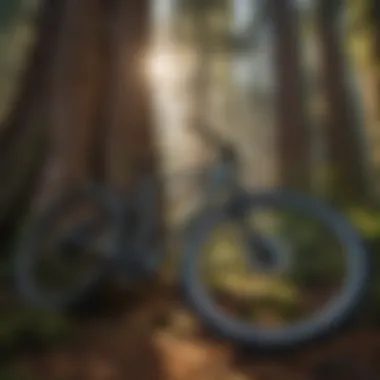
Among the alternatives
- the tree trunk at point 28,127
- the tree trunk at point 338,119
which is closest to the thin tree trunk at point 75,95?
the tree trunk at point 28,127

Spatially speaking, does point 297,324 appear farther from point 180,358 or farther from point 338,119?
point 338,119

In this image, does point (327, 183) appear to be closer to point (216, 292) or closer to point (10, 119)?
point (216, 292)

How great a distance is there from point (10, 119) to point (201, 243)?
28.9 inches

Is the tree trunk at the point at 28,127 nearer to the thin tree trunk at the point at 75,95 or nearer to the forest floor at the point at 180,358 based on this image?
the thin tree trunk at the point at 75,95

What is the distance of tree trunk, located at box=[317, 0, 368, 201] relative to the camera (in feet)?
7.69

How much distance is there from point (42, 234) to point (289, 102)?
76 centimetres

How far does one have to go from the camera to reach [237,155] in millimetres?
2232

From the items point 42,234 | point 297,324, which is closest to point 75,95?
point 42,234

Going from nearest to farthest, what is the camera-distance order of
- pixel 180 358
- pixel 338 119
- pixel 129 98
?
pixel 180 358 → pixel 129 98 → pixel 338 119

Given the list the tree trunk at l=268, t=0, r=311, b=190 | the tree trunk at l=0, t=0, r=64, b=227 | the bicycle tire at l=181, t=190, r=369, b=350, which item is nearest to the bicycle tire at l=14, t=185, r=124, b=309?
the tree trunk at l=0, t=0, r=64, b=227

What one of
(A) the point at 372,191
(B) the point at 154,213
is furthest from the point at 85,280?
(A) the point at 372,191

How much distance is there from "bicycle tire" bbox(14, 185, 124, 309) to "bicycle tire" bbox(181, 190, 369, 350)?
236 millimetres

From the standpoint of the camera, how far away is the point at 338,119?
7.97ft

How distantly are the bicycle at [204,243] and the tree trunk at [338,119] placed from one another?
268mm
